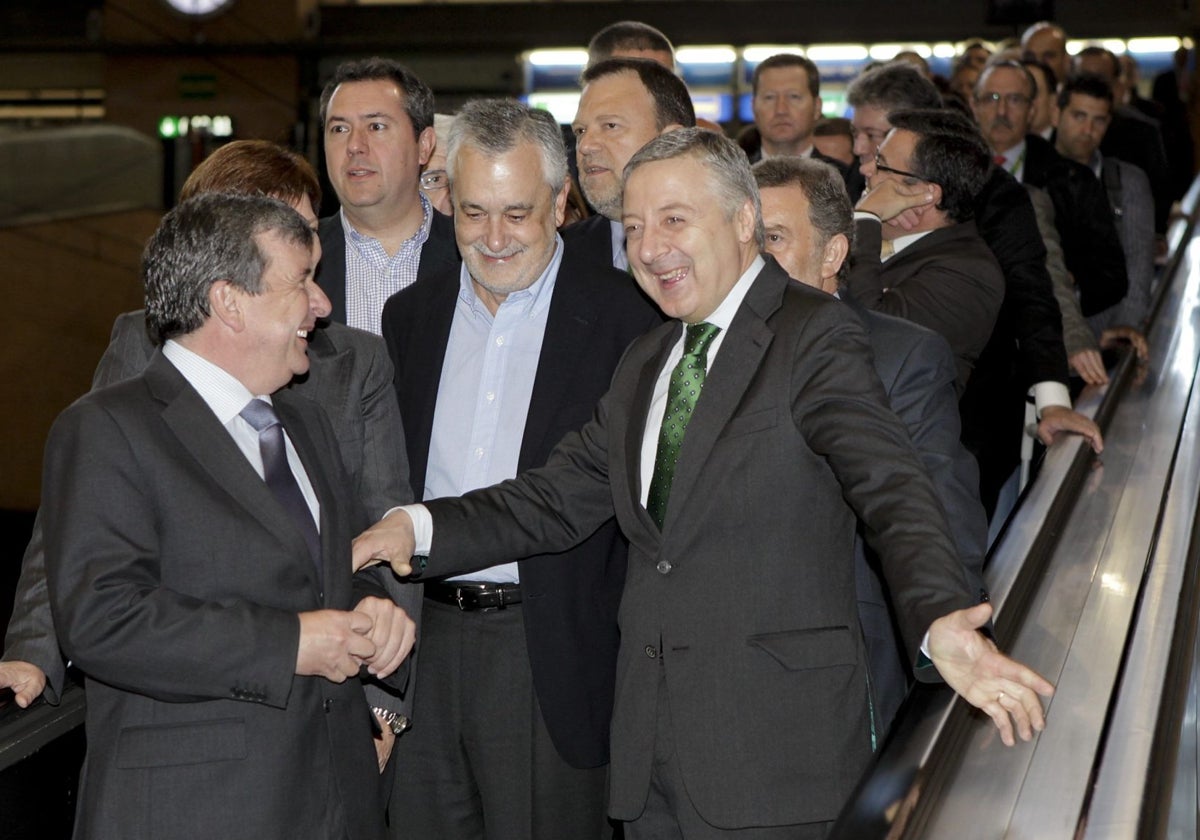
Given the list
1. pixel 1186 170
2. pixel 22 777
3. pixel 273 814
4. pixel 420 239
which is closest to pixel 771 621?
pixel 273 814

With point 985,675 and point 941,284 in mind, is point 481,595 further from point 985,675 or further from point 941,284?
point 941,284

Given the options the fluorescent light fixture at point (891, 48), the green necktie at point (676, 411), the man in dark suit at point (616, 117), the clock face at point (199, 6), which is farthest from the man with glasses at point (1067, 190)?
the clock face at point (199, 6)

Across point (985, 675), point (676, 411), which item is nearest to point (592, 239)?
point (676, 411)

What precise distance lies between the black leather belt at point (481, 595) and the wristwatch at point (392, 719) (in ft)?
0.93

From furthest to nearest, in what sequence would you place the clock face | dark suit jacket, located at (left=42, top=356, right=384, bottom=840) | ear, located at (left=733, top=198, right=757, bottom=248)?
the clock face, ear, located at (left=733, top=198, right=757, bottom=248), dark suit jacket, located at (left=42, top=356, right=384, bottom=840)

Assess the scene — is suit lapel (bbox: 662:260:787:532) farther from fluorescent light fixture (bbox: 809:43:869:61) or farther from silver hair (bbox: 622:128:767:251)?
fluorescent light fixture (bbox: 809:43:869:61)

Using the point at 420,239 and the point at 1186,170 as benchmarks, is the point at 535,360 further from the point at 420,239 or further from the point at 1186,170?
the point at 1186,170

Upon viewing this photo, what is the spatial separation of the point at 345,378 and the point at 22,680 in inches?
33.7

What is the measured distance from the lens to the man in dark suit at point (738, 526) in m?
2.45

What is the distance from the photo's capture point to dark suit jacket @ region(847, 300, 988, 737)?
9.95ft

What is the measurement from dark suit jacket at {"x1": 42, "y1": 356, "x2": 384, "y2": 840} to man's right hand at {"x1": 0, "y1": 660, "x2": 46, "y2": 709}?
10.2 inches

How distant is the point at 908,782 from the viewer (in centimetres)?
188

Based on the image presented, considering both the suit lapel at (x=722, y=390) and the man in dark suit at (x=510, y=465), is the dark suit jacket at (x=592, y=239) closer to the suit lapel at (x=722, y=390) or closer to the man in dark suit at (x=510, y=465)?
the man in dark suit at (x=510, y=465)

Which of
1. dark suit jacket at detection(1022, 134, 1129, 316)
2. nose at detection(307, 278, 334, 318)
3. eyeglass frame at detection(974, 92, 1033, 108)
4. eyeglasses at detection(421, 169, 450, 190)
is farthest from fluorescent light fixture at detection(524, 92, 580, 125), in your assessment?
nose at detection(307, 278, 334, 318)
